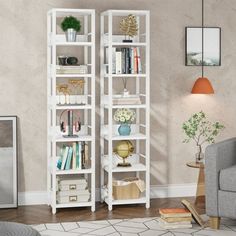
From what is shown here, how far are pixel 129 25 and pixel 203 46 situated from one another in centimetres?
102

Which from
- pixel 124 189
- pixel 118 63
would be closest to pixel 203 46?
pixel 118 63

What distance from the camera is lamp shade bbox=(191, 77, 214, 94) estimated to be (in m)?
6.57

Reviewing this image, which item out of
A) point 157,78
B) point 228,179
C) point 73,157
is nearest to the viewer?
point 228,179

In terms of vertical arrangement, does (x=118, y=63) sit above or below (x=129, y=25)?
below

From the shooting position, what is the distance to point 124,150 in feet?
20.6

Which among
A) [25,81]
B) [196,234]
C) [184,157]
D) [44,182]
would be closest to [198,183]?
[184,157]

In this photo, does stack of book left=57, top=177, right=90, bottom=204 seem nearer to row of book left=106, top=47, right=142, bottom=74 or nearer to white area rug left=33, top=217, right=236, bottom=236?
white area rug left=33, top=217, right=236, bottom=236

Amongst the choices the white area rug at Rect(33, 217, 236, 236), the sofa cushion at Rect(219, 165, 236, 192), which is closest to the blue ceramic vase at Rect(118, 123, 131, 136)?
the white area rug at Rect(33, 217, 236, 236)

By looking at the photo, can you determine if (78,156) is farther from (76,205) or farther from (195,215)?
(195,215)

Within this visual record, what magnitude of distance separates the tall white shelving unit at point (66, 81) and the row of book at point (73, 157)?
5 centimetres

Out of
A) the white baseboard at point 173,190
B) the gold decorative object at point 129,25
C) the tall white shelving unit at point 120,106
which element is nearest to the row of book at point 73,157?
the tall white shelving unit at point 120,106

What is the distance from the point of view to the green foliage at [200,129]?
21.1ft

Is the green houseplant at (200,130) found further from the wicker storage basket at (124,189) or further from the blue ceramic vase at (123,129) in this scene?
the wicker storage basket at (124,189)

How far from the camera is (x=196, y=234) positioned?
534 centimetres
